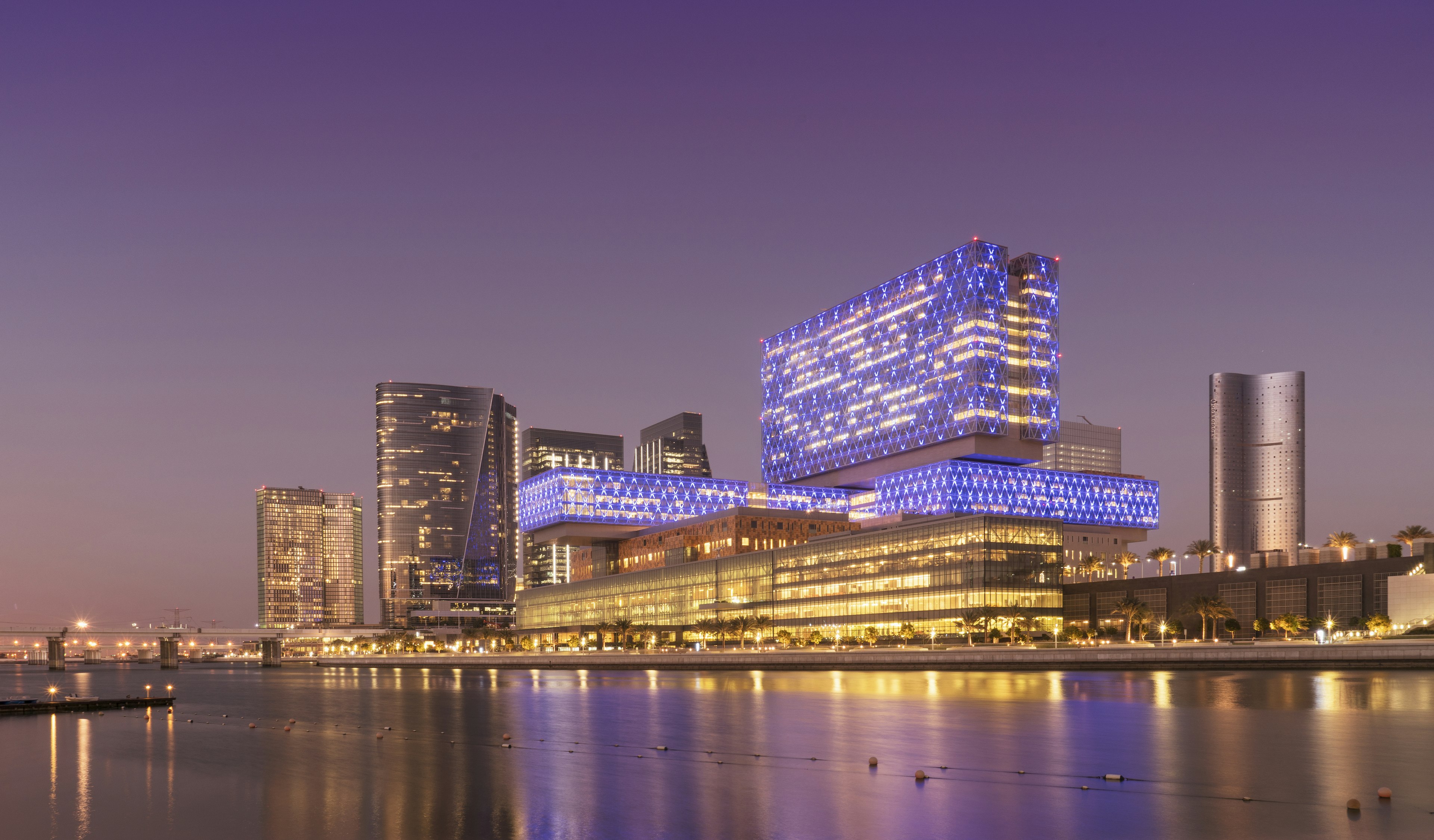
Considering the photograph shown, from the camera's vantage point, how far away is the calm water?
3466 cm

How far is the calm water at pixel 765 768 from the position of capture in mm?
34656

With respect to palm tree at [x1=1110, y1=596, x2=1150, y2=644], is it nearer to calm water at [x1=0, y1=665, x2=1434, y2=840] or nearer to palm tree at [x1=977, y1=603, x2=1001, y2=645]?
palm tree at [x1=977, y1=603, x2=1001, y2=645]

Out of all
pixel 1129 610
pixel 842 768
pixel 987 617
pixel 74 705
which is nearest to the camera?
pixel 842 768

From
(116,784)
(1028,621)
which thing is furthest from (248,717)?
(1028,621)

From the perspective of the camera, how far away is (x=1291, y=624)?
5595 inches

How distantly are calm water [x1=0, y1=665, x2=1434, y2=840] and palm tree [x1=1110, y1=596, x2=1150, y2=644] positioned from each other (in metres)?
71.0

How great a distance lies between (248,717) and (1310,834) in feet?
251

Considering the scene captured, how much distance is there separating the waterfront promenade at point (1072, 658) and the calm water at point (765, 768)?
1830cm

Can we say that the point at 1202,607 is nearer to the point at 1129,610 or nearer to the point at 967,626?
the point at 1129,610

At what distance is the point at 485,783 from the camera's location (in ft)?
145

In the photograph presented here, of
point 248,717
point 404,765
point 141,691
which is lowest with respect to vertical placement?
point 141,691

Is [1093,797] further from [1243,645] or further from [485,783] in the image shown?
[1243,645]

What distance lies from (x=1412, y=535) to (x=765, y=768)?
138221mm

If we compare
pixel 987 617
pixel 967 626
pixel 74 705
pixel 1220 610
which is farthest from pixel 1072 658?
pixel 74 705
